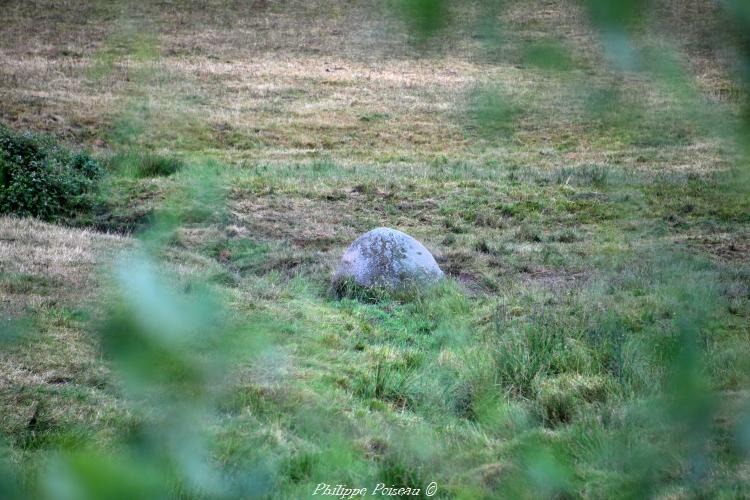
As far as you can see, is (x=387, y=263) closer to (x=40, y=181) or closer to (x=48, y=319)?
(x=48, y=319)

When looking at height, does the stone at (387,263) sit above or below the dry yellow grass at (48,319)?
below

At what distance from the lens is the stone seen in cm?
888

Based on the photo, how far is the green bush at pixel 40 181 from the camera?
1170cm

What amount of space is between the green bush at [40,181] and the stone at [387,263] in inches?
216

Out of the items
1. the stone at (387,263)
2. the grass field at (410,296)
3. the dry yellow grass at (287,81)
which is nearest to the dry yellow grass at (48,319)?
the grass field at (410,296)

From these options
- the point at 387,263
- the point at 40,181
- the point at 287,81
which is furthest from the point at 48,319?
the point at 287,81

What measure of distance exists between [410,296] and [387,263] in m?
0.53

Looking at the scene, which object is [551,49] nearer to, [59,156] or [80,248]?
[80,248]

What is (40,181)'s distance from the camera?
39.8 ft

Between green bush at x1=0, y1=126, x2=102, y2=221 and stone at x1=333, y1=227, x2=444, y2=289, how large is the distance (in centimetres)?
550

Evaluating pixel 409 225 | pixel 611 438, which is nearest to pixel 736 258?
pixel 409 225

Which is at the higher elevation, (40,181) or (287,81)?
(40,181)

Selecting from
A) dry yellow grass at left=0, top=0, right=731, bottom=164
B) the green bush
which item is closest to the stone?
dry yellow grass at left=0, top=0, right=731, bottom=164

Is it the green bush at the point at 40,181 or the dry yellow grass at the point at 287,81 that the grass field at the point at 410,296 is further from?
the green bush at the point at 40,181
